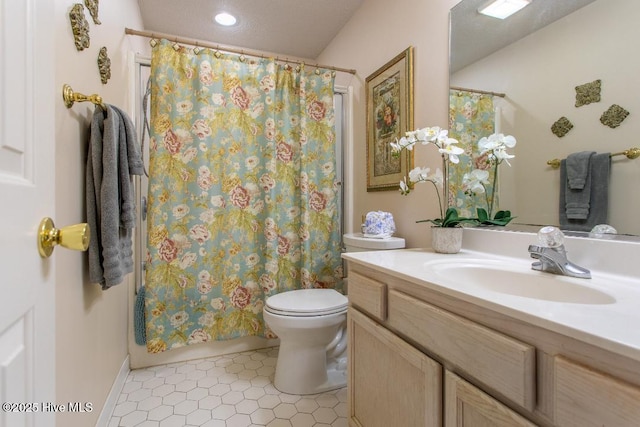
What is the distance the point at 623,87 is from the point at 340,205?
1620 mm

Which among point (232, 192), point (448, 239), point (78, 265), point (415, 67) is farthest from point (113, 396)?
point (415, 67)

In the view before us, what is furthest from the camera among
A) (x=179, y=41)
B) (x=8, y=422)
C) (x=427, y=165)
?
(x=179, y=41)

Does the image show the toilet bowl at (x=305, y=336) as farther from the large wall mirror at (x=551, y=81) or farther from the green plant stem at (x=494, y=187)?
the large wall mirror at (x=551, y=81)

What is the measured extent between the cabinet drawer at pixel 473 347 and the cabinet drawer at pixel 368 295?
0.08m

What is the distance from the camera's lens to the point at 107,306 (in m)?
1.41

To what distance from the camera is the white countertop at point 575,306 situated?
465 mm

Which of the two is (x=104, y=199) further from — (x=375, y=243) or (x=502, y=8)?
(x=502, y=8)

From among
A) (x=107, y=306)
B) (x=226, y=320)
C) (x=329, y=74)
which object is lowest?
(x=226, y=320)

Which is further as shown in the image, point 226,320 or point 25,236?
point 226,320

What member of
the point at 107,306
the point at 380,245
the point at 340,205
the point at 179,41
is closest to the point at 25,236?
the point at 107,306

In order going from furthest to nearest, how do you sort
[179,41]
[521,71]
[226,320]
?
[226,320]
[179,41]
[521,71]

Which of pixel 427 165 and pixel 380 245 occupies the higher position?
pixel 427 165

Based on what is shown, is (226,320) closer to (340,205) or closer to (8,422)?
(340,205)

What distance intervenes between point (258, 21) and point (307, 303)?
6.82 ft
